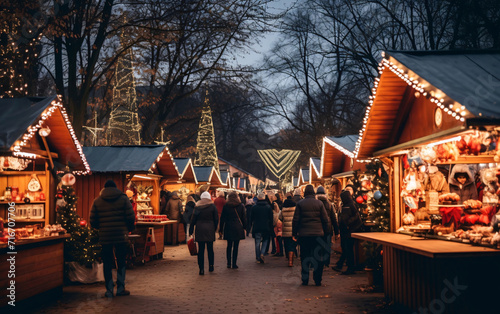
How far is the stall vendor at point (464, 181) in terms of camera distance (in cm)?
1062

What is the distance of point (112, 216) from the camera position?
10406 millimetres

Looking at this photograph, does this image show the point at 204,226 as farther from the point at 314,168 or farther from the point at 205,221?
the point at 314,168

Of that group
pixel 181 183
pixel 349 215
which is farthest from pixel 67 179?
pixel 181 183

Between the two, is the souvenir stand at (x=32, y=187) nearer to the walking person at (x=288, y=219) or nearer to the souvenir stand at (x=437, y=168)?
the walking person at (x=288, y=219)

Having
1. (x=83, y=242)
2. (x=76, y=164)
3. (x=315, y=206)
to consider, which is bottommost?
(x=83, y=242)

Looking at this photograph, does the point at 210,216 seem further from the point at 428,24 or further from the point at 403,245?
the point at 428,24

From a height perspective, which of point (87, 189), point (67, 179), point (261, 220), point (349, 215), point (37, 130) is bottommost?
point (261, 220)

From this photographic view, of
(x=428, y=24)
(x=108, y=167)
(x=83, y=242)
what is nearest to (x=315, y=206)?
(x=83, y=242)

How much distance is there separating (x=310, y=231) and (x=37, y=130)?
5987 mm

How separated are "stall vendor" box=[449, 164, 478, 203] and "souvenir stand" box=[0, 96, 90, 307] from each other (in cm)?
772

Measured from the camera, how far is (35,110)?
10180 millimetres

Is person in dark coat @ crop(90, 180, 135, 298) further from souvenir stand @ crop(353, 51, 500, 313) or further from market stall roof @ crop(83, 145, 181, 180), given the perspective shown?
market stall roof @ crop(83, 145, 181, 180)

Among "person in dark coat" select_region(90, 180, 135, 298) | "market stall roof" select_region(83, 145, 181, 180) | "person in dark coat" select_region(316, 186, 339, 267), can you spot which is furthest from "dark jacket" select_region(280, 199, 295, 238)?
"person in dark coat" select_region(90, 180, 135, 298)

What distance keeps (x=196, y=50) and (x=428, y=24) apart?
33.0 feet
